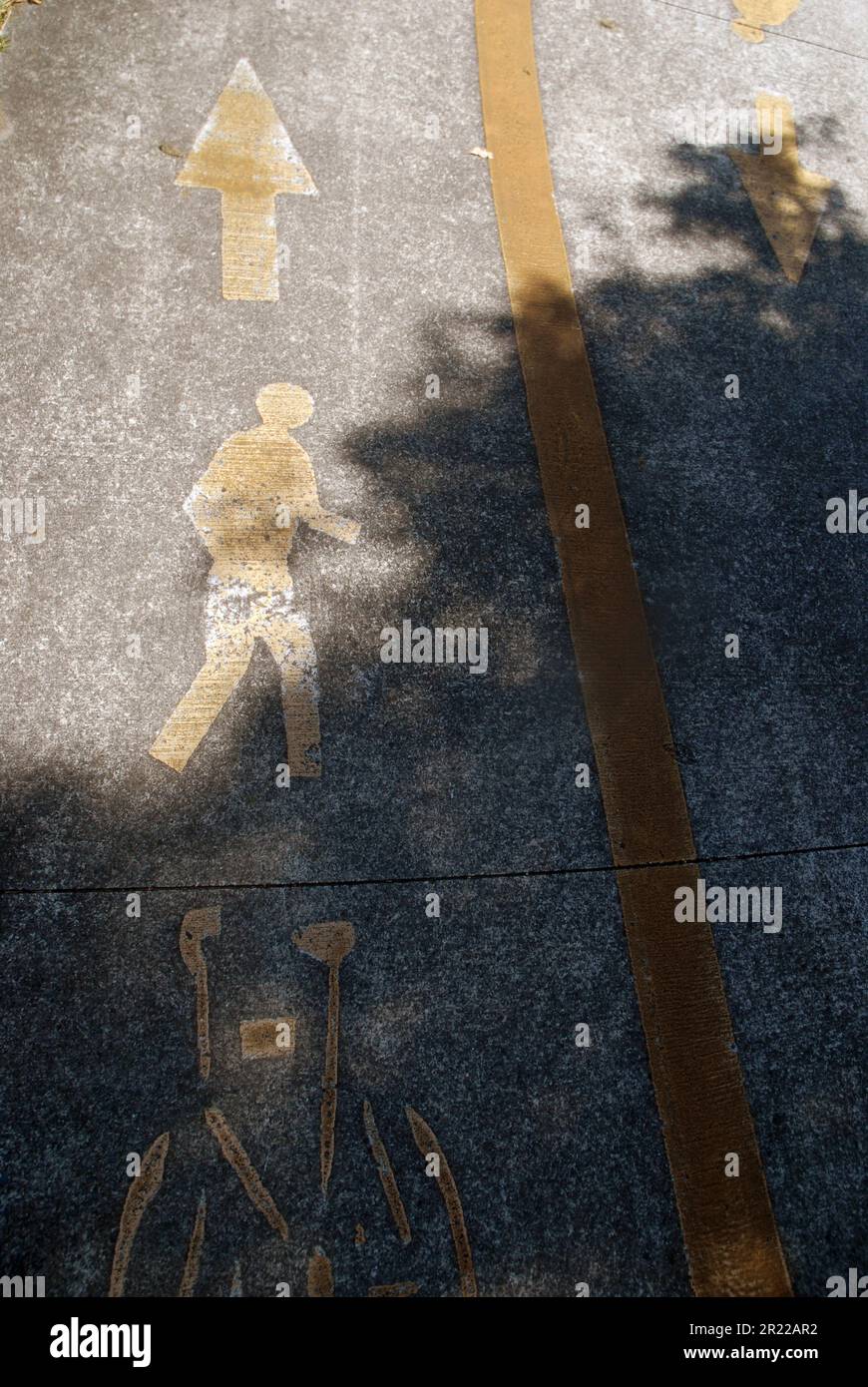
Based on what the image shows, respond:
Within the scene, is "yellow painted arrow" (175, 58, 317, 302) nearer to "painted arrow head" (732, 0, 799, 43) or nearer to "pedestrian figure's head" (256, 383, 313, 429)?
"pedestrian figure's head" (256, 383, 313, 429)

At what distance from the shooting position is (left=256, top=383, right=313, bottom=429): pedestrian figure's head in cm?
450

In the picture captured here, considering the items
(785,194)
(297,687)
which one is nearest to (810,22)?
(785,194)

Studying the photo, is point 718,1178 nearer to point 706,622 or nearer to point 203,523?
point 706,622

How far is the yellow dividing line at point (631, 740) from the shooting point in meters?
3.12

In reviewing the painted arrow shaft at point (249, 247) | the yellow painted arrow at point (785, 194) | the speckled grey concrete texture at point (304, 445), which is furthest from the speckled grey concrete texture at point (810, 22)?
the painted arrow shaft at point (249, 247)

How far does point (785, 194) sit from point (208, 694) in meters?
4.22

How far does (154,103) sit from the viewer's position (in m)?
5.39

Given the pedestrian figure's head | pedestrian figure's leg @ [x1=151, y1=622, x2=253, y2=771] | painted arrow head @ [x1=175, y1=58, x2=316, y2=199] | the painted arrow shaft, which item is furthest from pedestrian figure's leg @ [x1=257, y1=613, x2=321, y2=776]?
painted arrow head @ [x1=175, y1=58, x2=316, y2=199]

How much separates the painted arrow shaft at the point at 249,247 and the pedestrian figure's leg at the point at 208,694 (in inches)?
72.1

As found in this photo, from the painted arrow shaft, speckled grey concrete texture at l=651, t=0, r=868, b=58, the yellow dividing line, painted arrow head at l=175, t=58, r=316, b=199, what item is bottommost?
the yellow dividing line

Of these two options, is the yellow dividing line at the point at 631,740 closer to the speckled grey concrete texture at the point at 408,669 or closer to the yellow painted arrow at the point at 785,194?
the speckled grey concrete texture at the point at 408,669

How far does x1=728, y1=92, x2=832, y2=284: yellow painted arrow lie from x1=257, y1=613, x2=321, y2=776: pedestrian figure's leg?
10.7 ft
